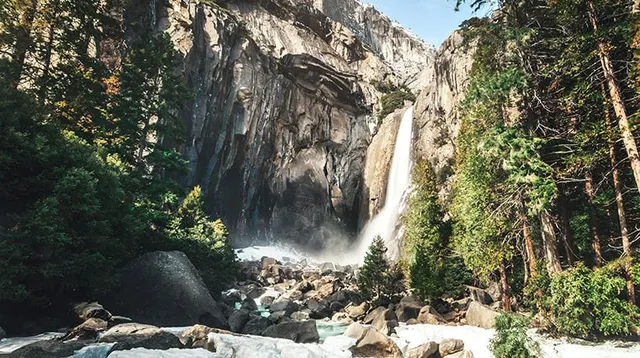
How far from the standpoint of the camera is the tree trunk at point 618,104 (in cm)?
1094

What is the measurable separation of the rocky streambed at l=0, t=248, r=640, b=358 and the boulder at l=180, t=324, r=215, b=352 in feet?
0.11

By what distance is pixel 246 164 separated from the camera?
4944 centimetres

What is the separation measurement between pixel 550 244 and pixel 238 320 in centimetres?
1396

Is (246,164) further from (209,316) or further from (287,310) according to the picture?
(209,316)

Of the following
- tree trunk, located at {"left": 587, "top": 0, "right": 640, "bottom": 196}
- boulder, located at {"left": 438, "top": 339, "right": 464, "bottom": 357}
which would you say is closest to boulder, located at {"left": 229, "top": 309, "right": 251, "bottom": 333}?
boulder, located at {"left": 438, "top": 339, "right": 464, "bottom": 357}

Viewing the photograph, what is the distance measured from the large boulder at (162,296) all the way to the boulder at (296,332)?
3.06m

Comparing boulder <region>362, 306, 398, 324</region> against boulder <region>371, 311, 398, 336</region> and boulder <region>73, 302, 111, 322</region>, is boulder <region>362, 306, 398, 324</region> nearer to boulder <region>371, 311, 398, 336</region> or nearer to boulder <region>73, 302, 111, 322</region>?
boulder <region>371, 311, 398, 336</region>

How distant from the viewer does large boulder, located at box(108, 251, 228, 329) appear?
51.4ft

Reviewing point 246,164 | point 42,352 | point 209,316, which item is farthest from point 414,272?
point 246,164

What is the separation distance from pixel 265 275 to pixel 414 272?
18.0 meters

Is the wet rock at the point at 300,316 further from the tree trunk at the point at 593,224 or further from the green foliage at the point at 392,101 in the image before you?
the green foliage at the point at 392,101

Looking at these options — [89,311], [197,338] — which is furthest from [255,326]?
[89,311]

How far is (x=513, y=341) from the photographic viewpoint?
9.92m

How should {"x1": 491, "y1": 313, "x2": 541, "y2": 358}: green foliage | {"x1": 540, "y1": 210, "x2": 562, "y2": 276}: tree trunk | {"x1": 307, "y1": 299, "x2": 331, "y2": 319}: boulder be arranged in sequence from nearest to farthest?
{"x1": 491, "y1": 313, "x2": 541, "y2": 358}: green foliage < {"x1": 540, "y1": 210, "x2": 562, "y2": 276}: tree trunk < {"x1": 307, "y1": 299, "x2": 331, "y2": 319}: boulder
